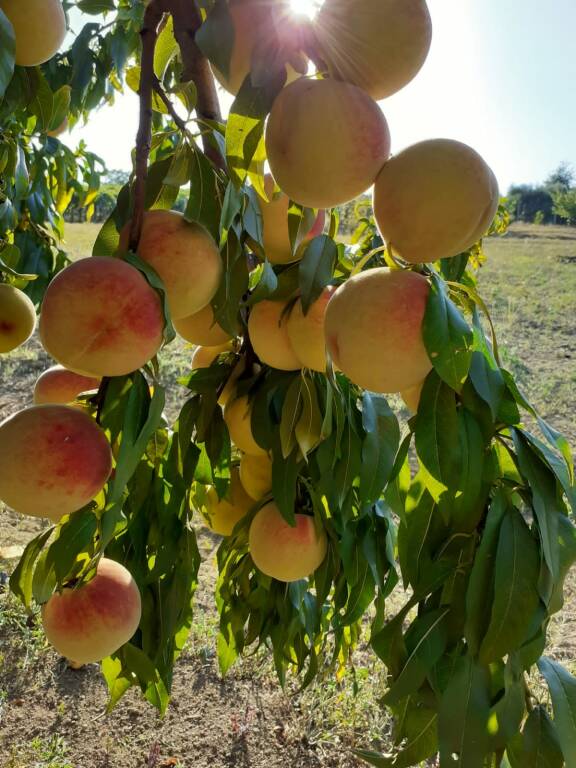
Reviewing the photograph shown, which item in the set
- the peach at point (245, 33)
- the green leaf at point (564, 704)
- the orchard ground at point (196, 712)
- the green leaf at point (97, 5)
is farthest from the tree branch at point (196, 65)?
the orchard ground at point (196, 712)

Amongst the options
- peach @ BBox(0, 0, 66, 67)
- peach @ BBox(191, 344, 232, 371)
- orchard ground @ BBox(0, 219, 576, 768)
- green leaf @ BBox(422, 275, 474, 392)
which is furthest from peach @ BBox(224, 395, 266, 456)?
orchard ground @ BBox(0, 219, 576, 768)

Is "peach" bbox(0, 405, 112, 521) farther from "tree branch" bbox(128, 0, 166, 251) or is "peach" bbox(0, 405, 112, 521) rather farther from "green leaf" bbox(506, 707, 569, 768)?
"green leaf" bbox(506, 707, 569, 768)

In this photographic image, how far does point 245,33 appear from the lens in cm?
58

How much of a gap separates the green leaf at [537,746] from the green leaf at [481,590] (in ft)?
0.40

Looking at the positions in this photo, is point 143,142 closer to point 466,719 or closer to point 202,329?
point 202,329

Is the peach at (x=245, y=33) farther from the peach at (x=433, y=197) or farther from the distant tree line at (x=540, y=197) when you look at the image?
the distant tree line at (x=540, y=197)

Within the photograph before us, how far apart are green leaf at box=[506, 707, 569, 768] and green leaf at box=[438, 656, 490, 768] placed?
0.05 meters

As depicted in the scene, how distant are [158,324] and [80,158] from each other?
2288 millimetres

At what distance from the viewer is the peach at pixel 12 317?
109 cm

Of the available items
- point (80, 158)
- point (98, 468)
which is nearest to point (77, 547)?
point (98, 468)

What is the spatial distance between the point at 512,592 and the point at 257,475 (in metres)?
0.52

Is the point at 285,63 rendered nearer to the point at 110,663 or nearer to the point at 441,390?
the point at 441,390

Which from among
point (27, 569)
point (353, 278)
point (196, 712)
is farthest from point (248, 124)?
point (196, 712)

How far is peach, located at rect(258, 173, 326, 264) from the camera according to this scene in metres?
0.88
